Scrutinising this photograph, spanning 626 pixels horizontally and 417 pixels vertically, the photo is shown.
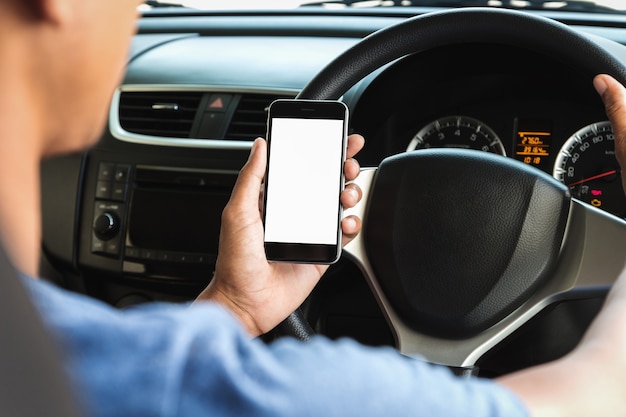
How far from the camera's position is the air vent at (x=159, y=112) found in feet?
5.54

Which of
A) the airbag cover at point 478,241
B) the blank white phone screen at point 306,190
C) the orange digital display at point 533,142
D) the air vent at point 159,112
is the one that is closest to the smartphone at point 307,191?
the blank white phone screen at point 306,190

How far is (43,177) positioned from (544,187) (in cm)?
101

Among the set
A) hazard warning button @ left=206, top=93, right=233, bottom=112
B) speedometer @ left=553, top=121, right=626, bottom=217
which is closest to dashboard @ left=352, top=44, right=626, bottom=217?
speedometer @ left=553, top=121, right=626, bottom=217

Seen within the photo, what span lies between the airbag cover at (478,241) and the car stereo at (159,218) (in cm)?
53

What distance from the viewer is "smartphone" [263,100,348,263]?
41.9 inches

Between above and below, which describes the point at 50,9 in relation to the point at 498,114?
above

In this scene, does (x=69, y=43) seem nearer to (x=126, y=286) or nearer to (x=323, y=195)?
(x=323, y=195)

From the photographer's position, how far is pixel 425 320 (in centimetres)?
110

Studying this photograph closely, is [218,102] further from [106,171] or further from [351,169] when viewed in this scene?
[351,169]

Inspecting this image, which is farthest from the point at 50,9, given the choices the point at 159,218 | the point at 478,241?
the point at 159,218

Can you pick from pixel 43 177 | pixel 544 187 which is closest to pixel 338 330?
pixel 544 187

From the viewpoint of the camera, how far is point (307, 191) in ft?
3.51

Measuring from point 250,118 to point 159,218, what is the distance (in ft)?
0.77

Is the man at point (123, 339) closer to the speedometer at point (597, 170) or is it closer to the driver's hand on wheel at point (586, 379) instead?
the driver's hand on wheel at point (586, 379)
